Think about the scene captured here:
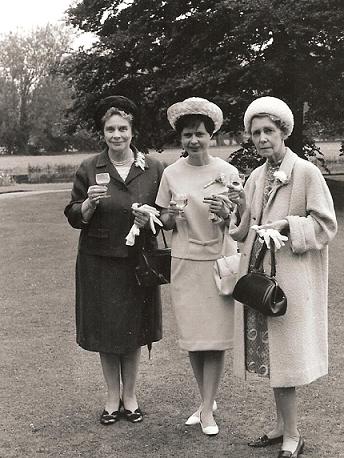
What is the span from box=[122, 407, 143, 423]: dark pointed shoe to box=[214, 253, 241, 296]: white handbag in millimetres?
1144

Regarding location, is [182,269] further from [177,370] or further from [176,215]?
[177,370]

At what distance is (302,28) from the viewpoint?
723 inches

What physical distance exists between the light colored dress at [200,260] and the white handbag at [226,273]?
0.08 metres

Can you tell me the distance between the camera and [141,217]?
4637 mm

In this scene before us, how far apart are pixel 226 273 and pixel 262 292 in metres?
0.56

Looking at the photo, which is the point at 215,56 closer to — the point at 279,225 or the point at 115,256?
the point at 115,256

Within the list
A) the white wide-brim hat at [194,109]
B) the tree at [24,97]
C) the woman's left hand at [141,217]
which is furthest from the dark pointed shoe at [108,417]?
the tree at [24,97]

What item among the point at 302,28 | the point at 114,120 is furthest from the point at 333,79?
the point at 114,120

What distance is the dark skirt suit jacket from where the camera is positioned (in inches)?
192

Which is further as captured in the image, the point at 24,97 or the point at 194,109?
the point at 24,97

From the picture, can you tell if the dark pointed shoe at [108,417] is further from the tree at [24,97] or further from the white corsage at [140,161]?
the tree at [24,97]

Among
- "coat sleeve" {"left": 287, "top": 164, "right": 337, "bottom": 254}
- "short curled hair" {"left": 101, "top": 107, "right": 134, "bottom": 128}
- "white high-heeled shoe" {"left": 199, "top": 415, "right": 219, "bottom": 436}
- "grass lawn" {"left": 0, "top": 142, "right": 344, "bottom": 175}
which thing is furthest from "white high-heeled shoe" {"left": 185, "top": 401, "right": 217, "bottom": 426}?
"grass lawn" {"left": 0, "top": 142, "right": 344, "bottom": 175}

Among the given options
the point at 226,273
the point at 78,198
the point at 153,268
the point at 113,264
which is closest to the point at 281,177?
the point at 226,273

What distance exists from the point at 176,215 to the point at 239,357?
969 mm
